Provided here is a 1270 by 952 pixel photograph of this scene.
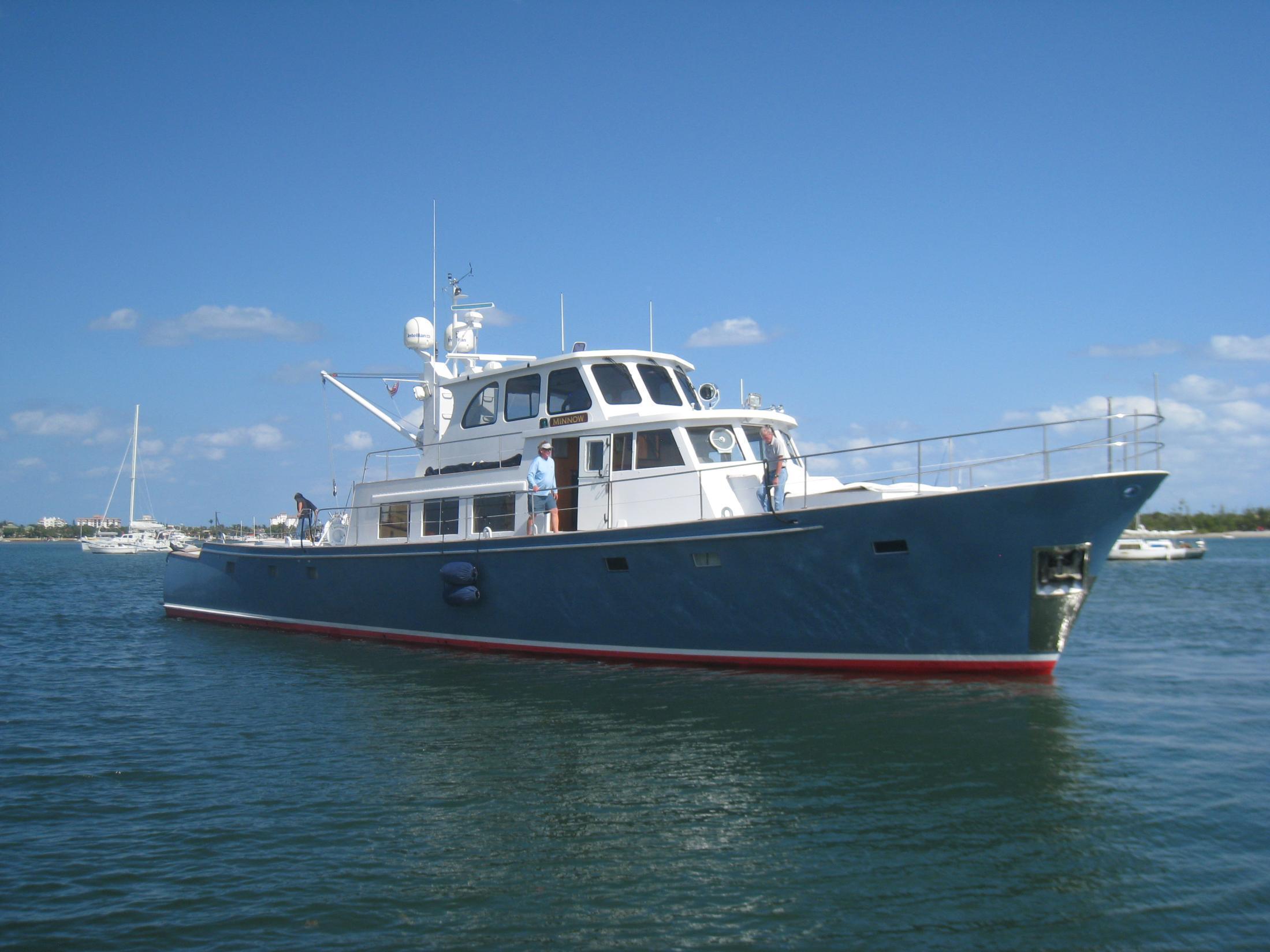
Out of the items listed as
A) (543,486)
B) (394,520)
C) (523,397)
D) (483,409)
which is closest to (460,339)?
(483,409)

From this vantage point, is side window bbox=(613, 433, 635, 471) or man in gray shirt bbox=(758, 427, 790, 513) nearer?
man in gray shirt bbox=(758, 427, 790, 513)

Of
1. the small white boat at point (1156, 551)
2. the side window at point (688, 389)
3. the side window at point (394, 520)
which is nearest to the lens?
the side window at point (688, 389)

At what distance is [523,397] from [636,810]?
8.19 m

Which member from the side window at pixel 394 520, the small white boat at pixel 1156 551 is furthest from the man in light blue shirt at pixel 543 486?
the small white boat at pixel 1156 551

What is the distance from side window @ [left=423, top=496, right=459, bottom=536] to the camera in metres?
14.0

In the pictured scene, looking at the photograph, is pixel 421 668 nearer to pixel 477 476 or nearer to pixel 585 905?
pixel 477 476

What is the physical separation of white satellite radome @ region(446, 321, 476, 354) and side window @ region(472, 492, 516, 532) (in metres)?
3.92

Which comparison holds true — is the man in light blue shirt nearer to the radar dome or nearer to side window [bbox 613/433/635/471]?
side window [bbox 613/433/635/471]

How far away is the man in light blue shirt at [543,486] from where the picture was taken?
1236 cm

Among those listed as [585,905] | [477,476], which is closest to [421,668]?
[477,476]

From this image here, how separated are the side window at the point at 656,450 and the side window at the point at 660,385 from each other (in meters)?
0.94

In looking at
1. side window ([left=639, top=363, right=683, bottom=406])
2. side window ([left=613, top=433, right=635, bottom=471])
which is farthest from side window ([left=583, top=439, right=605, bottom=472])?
side window ([left=639, top=363, right=683, bottom=406])

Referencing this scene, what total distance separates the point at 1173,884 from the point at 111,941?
583 cm

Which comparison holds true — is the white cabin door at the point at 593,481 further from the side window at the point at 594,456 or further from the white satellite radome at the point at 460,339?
the white satellite radome at the point at 460,339
